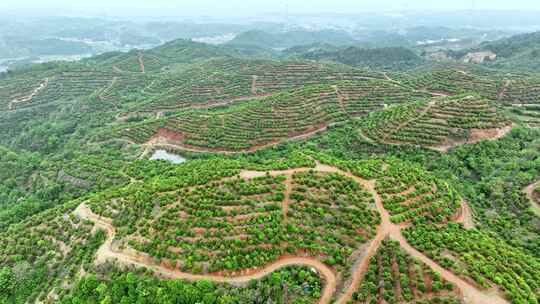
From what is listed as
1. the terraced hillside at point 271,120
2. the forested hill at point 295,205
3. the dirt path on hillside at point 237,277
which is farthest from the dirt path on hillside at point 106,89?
the dirt path on hillside at point 237,277

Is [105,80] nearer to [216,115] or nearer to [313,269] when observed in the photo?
[216,115]

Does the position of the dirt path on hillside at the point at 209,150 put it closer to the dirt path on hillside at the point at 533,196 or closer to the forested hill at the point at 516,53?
the dirt path on hillside at the point at 533,196

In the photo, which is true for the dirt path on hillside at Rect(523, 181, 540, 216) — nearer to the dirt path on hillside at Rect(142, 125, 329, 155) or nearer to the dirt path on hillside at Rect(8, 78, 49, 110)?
the dirt path on hillside at Rect(142, 125, 329, 155)

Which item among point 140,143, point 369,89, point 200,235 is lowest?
point 140,143

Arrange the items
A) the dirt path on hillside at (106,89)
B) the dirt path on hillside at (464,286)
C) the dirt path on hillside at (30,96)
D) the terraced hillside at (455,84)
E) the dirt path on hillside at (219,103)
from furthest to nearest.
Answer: the dirt path on hillside at (106,89) < the dirt path on hillside at (30,96) < the dirt path on hillside at (219,103) < the terraced hillside at (455,84) < the dirt path on hillside at (464,286)

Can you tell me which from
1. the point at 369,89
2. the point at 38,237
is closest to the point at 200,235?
the point at 38,237

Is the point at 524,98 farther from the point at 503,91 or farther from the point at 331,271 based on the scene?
the point at 331,271

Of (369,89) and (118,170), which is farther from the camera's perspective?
(369,89)
